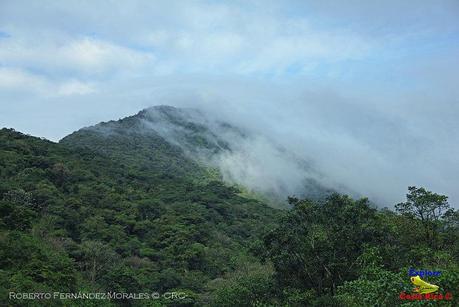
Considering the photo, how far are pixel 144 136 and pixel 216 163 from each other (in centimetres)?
2281

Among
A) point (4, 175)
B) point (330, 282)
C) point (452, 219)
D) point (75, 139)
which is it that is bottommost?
point (330, 282)

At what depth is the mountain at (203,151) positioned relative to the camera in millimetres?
116625

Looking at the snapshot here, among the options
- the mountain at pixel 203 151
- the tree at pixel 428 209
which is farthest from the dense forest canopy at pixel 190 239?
the mountain at pixel 203 151

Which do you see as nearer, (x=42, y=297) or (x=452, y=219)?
(x=42, y=297)

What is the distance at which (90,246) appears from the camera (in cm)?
4659

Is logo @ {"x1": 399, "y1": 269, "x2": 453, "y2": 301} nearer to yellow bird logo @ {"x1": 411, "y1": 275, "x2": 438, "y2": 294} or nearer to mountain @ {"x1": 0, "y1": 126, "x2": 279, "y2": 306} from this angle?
yellow bird logo @ {"x1": 411, "y1": 275, "x2": 438, "y2": 294}

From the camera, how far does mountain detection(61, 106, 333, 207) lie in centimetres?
11662

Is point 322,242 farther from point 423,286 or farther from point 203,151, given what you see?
point 203,151

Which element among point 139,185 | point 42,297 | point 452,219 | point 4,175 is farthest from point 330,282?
point 139,185

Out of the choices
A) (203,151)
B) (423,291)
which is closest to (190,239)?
(423,291)

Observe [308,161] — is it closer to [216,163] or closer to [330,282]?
[216,163]

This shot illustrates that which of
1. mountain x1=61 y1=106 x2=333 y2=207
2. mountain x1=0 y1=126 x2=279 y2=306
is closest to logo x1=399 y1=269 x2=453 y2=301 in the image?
Answer: mountain x1=0 y1=126 x2=279 y2=306

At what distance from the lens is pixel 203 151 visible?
138 m

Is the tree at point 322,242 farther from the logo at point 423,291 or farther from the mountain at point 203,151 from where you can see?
the mountain at point 203,151
